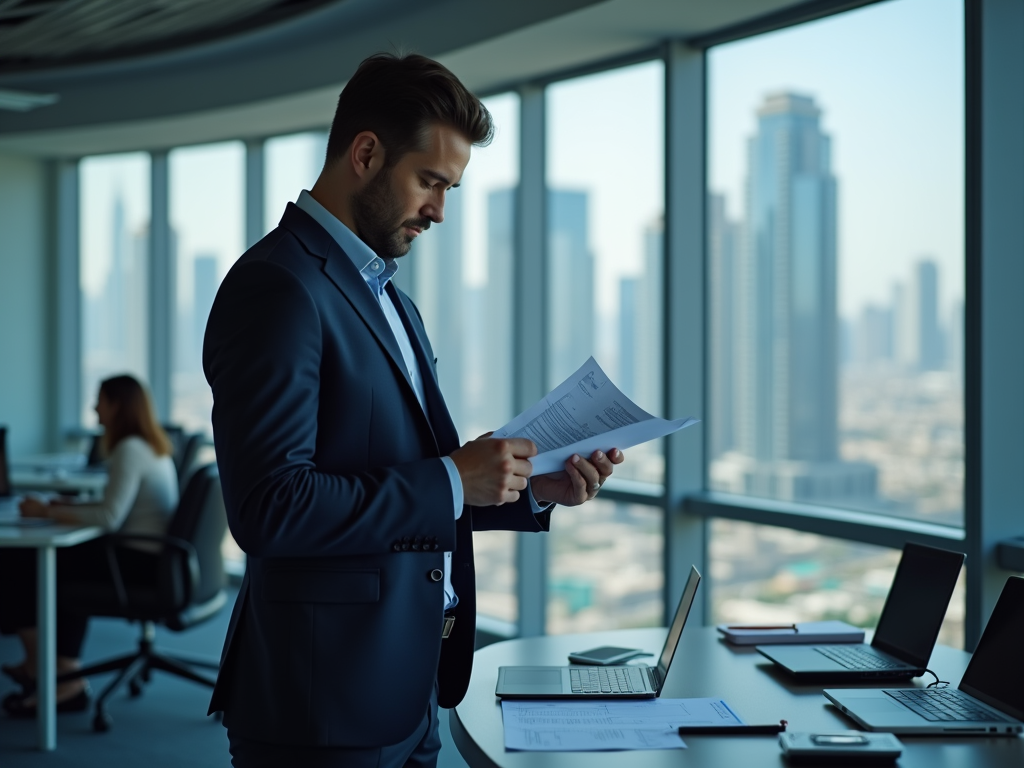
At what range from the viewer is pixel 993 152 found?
121 inches

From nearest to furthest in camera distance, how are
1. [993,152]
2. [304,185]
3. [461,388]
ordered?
[993,152], [461,388], [304,185]

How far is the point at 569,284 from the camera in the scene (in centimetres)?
491

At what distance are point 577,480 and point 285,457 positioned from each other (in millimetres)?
544

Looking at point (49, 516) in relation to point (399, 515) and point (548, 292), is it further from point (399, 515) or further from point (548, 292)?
point (399, 515)

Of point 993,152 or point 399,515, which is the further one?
point 993,152

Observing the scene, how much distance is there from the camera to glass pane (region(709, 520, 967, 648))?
363 cm

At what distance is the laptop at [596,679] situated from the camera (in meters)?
1.70

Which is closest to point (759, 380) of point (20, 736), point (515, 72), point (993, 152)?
point (993, 152)

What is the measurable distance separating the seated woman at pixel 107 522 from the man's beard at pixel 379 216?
2888mm

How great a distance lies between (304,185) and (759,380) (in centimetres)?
346

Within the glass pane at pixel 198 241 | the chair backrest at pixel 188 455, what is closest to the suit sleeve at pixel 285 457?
the chair backrest at pixel 188 455

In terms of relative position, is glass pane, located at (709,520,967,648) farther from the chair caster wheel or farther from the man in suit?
the chair caster wheel

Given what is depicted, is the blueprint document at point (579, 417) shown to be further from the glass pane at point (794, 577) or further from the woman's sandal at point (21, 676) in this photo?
the woman's sandal at point (21, 676)

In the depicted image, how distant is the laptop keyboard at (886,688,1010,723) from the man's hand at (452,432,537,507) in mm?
755
